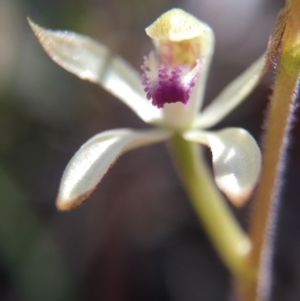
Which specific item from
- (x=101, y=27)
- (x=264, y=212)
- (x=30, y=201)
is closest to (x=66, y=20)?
(x=101, y=27)

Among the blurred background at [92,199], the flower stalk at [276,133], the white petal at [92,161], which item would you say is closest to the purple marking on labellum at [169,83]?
the white petal at [92,161]

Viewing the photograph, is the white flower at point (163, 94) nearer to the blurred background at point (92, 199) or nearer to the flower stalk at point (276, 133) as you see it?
the flower stalk at point (276, 133)

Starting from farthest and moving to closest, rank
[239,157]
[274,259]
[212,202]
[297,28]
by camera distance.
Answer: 1. [274,259]
2. [212,202]
3. [239,157]
4. [297,28]

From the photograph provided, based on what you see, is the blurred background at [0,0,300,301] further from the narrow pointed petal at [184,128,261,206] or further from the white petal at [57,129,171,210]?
the narrow pointed petal at [184,128,261,206]

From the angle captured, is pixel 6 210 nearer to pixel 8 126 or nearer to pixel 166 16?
pixel 8 126

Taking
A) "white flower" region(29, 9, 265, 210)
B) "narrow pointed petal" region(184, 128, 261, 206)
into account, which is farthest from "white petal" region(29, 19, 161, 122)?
"narrow pointed petal" region(184, 128, 261, 206)

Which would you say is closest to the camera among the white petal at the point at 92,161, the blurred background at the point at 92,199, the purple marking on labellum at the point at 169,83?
the white petal at the point at 92,161
